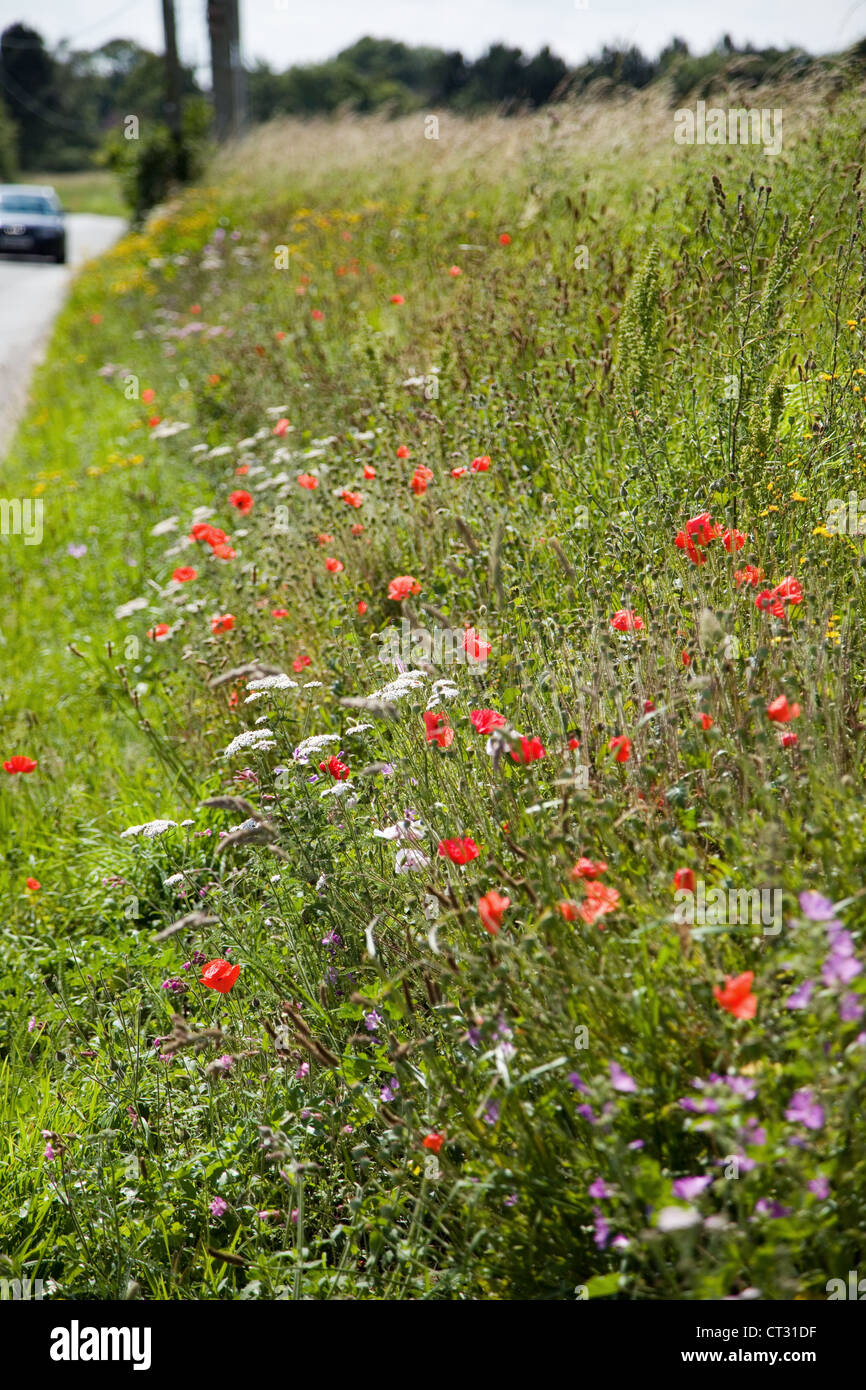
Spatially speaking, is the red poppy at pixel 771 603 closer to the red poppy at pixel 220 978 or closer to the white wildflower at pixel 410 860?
the white wildflower at pixel 410 860

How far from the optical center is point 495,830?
7.52 ft

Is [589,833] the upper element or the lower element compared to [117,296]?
lower

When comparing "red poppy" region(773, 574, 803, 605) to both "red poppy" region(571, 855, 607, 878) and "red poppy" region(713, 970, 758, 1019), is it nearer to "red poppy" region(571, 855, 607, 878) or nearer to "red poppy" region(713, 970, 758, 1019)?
"red poppy" region(571, 855, 607, 878)

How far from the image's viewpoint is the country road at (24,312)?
10656 mm

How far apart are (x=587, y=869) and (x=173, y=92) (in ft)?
73.4

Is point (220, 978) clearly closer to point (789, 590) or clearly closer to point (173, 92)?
point (789, 590)

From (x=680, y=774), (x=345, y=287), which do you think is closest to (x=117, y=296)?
(x=345, y=287)

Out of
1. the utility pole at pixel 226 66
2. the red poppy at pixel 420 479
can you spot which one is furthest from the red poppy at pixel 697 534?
the utility pole at pixel 226 66

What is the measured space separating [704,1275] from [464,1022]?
0.54 meters

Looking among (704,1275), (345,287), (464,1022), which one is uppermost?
(345,287)

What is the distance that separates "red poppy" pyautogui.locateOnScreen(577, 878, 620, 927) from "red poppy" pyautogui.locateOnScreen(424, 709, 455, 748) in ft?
1.69

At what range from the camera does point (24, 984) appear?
3127mm

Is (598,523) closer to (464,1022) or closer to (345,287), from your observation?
(464,1022)

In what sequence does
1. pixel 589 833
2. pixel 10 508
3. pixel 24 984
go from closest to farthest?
1. pixel 589 833
2. pixel 24 984
3. pixel 10 508
